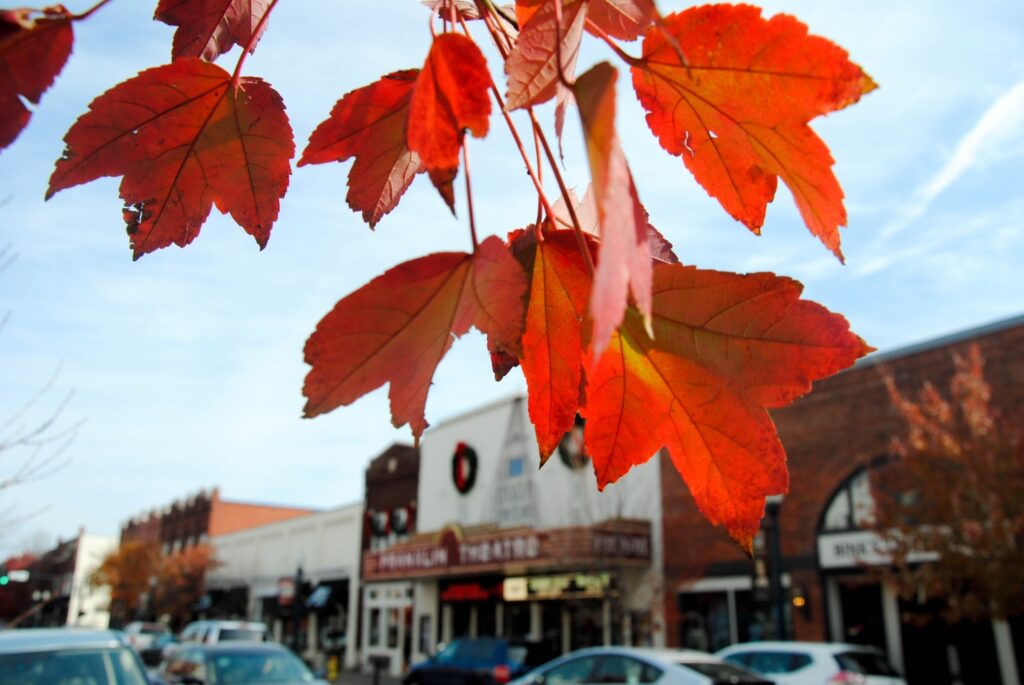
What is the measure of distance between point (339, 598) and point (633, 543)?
16521mm

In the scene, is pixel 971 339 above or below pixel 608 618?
above

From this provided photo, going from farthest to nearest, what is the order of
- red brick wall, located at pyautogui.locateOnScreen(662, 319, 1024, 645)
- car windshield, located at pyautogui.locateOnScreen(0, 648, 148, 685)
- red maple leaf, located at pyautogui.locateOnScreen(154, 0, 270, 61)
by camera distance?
red brick wall, located at pyautogui.locateOnScreen(662, 319, 1024, 645), car windshield, located at pyautogui.locateOnScreen(0, 648, 148, 685), red maple leaf, located at pyautogui.locateOnScreen(154, 0, 270, 61)

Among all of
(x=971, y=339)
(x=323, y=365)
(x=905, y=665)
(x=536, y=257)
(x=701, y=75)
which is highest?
(x=971, y=339)

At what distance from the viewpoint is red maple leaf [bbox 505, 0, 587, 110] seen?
1.87 ft

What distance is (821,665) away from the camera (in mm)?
12609

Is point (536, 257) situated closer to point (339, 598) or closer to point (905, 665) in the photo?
point (905, 665)

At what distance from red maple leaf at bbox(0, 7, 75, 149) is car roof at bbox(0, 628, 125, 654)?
632 cm

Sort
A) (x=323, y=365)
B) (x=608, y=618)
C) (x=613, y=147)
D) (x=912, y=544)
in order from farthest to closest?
(x=608, y=618) → (x=912, y=544) → (x=323, y=365) → (x=613, y=147)

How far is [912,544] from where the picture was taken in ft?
48.5

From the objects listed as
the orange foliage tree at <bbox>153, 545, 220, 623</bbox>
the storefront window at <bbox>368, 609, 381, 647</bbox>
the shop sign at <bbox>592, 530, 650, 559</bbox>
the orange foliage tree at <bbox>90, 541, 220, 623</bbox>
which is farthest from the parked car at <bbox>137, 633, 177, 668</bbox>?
the shop sign at <bbox>592, 530, 650, 559</bbox>

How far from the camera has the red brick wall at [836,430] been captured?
16781 millimetres

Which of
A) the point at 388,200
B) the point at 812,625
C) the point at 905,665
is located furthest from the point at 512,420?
the point at 388,200

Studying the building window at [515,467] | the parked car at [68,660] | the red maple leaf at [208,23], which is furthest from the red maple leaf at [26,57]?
the building window at [515,467]

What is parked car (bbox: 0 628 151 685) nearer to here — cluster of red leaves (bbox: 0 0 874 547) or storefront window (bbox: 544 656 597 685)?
cluster of red leaves (bbox: 0 0 874 547)
